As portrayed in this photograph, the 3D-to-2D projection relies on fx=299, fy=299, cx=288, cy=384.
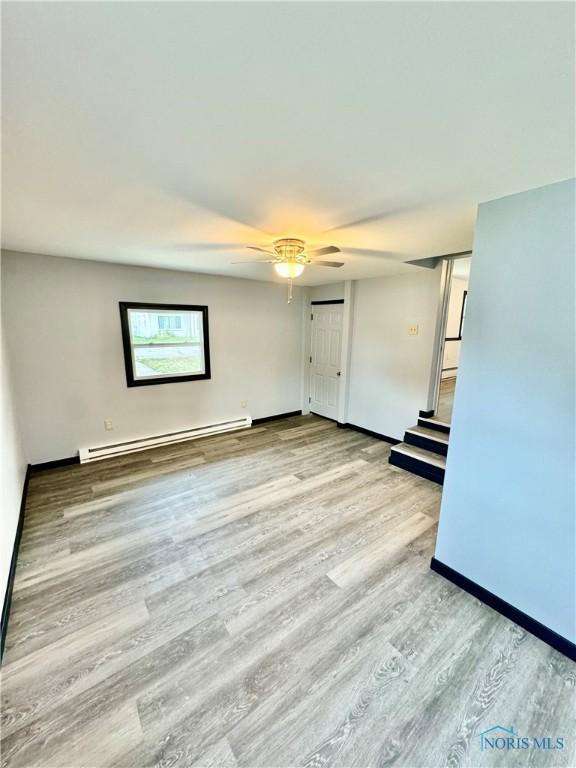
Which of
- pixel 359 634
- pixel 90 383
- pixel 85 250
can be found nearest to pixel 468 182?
pixel 359 634

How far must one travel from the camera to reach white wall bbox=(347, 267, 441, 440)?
3.73 metres

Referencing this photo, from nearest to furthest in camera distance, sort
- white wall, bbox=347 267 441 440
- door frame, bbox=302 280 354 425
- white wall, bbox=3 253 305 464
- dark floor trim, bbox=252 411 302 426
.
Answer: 1. white wall, bbox=3 253 305 464
2. white wall, bbox=347 267 441 440
3. door frame, bbox=302 280 354 425
4. dark floor trim, bbox=252 411 302 426

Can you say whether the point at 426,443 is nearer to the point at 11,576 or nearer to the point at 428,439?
the point at 428,439

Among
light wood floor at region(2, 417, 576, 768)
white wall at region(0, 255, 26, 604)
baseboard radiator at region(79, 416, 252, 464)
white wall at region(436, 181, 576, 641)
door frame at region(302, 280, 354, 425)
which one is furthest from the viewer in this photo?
door frame at region(302, 280, 354, 425)

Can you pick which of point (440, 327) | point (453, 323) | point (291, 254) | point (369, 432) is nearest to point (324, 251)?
point (291, 254)

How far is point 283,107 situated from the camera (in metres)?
0.99

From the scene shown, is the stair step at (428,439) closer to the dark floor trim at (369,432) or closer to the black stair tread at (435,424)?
the black stair tread at (435,424)

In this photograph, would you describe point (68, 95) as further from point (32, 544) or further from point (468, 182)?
point (32, 544)

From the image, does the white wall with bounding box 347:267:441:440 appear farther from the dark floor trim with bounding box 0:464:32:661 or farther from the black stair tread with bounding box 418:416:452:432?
the dark floor trim with bounding box 0:464:32:661

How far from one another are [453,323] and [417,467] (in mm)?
3801

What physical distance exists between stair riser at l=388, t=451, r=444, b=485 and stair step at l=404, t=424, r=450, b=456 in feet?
0.83

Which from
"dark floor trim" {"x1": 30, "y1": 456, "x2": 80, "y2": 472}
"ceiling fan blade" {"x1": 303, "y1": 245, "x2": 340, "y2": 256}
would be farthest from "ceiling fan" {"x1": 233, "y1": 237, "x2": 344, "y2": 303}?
"dark floor trim" {"x1": 30, "y1": 456, "x2": 80, "y2": 472}

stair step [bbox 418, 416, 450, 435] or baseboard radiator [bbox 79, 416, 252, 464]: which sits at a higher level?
stair step [bbox 418, 416, 450, 435]

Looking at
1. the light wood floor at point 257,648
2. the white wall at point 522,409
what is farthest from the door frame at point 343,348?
the white wall at point 522,409
